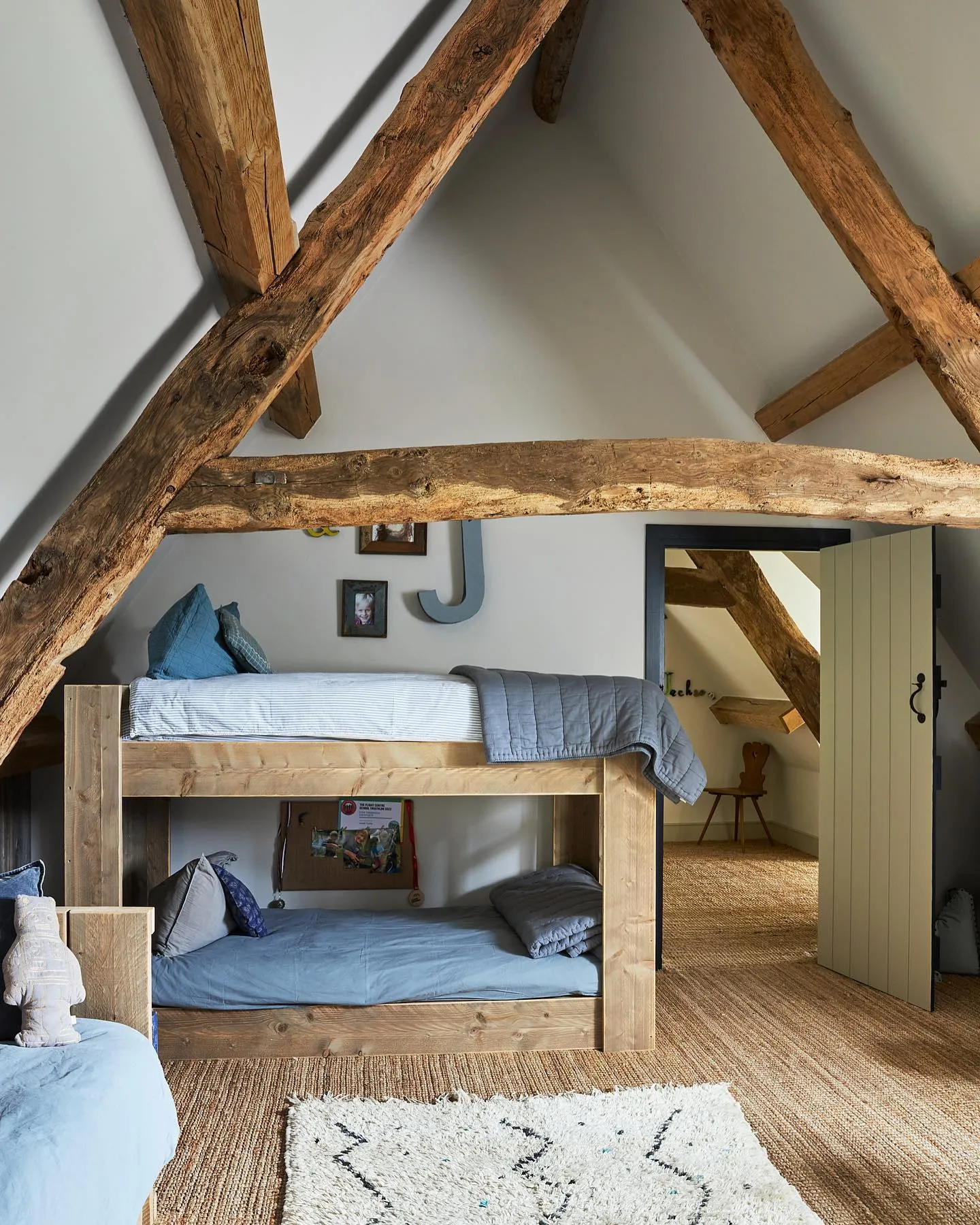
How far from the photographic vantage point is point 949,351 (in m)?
2.76

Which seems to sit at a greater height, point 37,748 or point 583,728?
point 583,728

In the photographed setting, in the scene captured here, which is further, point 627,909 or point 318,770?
point 627,909

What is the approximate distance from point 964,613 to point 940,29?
82.7 inches

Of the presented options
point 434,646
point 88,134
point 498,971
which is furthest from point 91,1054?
point 434,646

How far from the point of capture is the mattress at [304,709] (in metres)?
2.79

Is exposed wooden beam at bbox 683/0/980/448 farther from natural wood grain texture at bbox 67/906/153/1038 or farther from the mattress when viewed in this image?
natural wood grain texture at bbox 67/906/153/1038

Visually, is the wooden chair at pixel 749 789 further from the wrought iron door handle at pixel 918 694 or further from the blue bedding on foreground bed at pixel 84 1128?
the blue bedding on foreground bed at pixel 84 1128

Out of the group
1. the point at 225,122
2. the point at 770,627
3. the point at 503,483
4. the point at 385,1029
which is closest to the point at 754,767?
the point at 770,627

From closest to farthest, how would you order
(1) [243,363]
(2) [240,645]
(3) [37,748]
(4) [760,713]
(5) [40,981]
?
(5) [40,981] < (1) [243,363] < (2) [240,645] < (3) [37,748] < (4) [760,713]

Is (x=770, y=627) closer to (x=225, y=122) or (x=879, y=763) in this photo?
(x=879, y=763)

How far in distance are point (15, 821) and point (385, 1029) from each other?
156 cm

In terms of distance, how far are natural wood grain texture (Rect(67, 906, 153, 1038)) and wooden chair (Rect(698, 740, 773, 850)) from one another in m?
4.73

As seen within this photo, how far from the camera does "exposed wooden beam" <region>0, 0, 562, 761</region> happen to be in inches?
81.3

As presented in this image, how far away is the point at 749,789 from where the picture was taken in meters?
6.37
